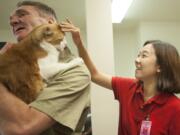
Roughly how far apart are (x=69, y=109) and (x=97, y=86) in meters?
1.50

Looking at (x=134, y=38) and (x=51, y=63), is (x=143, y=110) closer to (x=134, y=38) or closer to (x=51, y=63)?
(x=51, y=63)

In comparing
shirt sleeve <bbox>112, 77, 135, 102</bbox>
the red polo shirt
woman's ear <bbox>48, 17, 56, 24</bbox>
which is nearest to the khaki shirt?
woman's ear <bbox>48, 17, 56, 24</bbox>

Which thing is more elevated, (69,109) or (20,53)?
(20,53)

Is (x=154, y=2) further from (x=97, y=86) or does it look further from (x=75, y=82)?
(x=75, y=82)

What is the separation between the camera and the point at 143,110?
1987mm

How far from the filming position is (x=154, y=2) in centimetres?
362

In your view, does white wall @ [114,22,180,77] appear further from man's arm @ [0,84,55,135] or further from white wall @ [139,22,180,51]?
man's arm @ [0,84,55,135]

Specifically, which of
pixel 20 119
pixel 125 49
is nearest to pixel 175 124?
pixel 20 119

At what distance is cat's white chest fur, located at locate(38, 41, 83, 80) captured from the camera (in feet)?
3.58

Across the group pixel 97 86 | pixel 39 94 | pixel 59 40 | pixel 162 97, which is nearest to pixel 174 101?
pixel 162 97

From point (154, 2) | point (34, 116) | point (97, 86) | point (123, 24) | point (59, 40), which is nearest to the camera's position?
point (34, 116)

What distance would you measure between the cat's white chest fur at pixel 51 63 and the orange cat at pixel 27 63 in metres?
0.01

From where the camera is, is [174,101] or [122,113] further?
[122,113]

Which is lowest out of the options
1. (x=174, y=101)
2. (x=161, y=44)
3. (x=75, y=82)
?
(x=174, y=101)
